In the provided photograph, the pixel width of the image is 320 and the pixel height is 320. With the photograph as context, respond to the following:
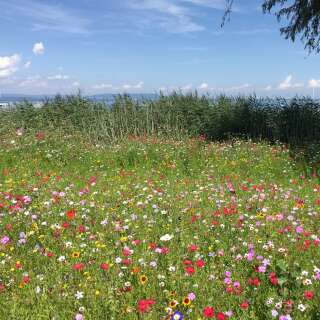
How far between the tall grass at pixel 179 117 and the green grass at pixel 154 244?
737 centimetres

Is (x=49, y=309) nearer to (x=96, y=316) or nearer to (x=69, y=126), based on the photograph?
(x=96, y=316)

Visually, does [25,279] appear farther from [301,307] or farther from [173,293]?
[301,307]

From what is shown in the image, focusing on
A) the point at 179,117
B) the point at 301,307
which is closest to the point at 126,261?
the point at 301,307

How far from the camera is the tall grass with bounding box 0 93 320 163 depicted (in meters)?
16.7

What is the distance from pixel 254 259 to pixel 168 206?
86.7 inches

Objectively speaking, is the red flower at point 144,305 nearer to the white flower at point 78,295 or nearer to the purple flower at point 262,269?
the white flower at point 78,295

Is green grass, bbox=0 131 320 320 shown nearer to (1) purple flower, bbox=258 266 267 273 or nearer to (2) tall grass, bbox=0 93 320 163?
(1) purple flower, bbox=258 266 267 273

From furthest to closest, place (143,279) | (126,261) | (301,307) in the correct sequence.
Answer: (126,261) → (143,279) → (301,307)

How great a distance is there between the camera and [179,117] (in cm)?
1866

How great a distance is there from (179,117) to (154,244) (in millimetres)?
14023

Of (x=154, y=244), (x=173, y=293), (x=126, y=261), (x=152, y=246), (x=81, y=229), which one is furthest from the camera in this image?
(x=81, y=229)

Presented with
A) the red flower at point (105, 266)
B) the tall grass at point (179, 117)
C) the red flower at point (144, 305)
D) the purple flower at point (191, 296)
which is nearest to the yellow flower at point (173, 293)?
the purple flower at point (191, 296)

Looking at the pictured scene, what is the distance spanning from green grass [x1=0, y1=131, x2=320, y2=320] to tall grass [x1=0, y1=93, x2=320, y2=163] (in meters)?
7.37

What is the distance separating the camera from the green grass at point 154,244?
364 centimetres
